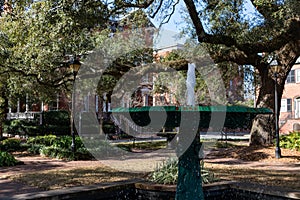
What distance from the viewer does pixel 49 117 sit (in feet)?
Result: 92.3

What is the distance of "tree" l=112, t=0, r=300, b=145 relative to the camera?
12.4 m

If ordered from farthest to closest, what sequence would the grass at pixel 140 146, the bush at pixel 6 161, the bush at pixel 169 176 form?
1. the grass at pixel 140 146
2. the bush at pixel 6 161
3. the bush at pixel 169 176

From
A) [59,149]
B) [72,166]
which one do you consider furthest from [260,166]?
[59,149]

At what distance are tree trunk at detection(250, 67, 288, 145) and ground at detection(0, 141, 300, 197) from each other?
1393mm

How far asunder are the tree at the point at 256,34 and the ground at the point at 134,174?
8.72 feet

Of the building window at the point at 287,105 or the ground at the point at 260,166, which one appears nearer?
the ground at the point at 260,166

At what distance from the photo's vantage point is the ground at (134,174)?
8.76 m

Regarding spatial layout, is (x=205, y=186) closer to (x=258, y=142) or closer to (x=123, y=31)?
(x=258, y=142)

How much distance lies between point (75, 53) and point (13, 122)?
14.3 meters

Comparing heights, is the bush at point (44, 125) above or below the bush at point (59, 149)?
above

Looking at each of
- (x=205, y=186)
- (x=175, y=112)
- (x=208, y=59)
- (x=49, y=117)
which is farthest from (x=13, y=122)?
(x=175, y=112)

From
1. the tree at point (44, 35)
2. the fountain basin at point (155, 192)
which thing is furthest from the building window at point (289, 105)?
the fountain basin at point (155, 192)

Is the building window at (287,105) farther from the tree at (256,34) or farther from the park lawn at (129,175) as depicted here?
the park lawn at (129,175)

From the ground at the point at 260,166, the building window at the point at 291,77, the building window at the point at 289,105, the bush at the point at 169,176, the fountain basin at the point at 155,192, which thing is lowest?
the ground at the point at 260,166
